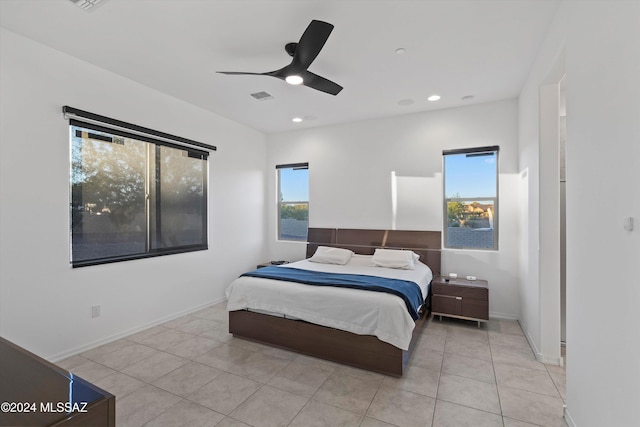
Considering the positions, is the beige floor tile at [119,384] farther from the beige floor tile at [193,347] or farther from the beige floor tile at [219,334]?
the beige floor tile at [219,334]

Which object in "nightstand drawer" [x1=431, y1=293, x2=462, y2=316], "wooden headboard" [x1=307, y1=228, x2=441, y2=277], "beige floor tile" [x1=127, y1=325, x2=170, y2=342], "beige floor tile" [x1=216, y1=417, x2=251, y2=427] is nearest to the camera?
"beige floor tile" [x1=216, y1=417, x2=251, y2=427]

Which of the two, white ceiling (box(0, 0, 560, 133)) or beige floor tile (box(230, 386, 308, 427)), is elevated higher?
white ceiling (box(0, 0, 560, 133))

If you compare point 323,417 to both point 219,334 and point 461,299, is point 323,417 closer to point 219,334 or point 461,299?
point 219,334

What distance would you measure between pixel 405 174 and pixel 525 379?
2.98 m

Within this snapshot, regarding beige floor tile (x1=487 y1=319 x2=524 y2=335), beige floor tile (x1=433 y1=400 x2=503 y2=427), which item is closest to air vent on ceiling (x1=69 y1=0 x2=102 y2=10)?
beige floor tile (x1=433 y1=400 x2=503 y2=427)

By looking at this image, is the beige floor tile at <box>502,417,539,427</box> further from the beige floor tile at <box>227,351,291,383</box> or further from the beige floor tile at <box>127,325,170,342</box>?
the beige floor tile at <box>127,325,170,342</box>

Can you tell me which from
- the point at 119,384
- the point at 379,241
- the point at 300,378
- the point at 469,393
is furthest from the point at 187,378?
the point at 379,241

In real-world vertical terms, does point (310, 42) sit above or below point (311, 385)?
above

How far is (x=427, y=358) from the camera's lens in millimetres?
2918

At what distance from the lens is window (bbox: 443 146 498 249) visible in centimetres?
419

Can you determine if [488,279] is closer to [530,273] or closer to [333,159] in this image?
[530,273]

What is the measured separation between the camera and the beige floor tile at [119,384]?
7.72 feet

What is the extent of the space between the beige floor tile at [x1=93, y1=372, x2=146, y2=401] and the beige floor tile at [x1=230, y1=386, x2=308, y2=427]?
0.95 metres

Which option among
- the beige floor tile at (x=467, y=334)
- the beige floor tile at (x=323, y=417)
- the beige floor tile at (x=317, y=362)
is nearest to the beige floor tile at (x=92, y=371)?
the beige floor tile at (x=317, y=362)
